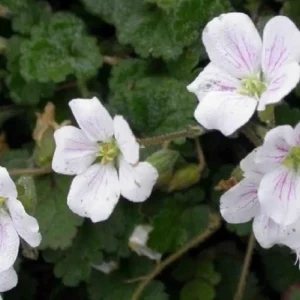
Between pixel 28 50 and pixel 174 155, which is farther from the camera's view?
pixel 28 50

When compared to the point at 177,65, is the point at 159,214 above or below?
below

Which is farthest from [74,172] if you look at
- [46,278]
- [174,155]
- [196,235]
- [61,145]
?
[46,278]

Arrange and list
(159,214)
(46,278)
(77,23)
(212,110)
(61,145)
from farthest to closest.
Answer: (46,278) → (77,23) → (159,214) → (61,145) → (212,110)

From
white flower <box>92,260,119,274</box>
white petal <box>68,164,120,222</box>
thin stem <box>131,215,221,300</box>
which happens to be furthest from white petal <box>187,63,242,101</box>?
white flower <box>92,260,119,274</box>

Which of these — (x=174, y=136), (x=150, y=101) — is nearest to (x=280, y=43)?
(x=174, y=136)

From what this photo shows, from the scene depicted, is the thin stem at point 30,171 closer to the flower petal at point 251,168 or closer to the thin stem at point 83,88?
the thin stem at point 83,88

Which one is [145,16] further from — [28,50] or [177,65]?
[28,50]

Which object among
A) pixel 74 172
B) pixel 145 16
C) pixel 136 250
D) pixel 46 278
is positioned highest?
pixel 145 16
